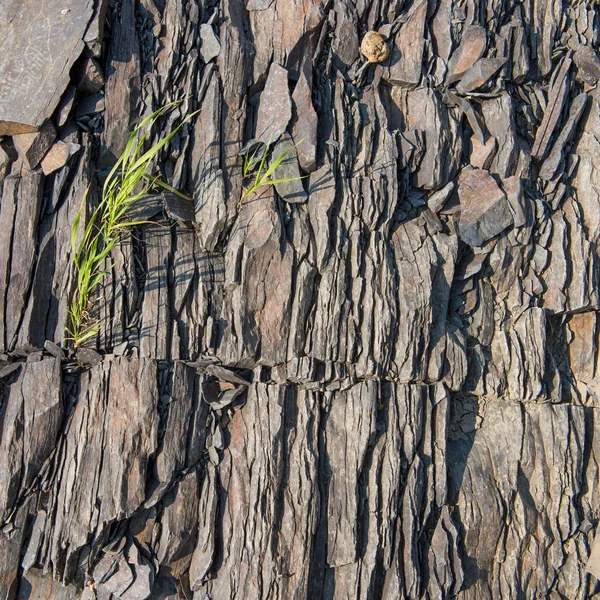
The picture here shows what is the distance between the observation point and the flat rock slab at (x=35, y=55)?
437 centimetres

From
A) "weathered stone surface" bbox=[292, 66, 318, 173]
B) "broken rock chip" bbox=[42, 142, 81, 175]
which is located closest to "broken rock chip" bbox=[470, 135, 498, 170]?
"weathered stone surface" bbox=[292, 66, 318, 173]

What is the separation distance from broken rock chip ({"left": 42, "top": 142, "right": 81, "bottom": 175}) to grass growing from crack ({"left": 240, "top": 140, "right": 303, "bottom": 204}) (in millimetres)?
1341

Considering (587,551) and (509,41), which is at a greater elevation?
(509,41)

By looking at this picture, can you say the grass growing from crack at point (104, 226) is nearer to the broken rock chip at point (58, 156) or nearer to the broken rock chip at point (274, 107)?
the broken rock chip at point (58, 156)

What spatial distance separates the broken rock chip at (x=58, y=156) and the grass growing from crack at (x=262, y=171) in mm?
1341

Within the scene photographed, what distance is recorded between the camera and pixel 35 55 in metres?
4.50

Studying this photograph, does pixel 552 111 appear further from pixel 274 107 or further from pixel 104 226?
pixel 104 226

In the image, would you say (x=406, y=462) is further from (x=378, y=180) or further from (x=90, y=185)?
(x=90, y=185)

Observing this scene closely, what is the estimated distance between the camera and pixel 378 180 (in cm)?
489

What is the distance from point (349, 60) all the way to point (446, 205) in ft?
5.41

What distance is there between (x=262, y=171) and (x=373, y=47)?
→ 170 cm

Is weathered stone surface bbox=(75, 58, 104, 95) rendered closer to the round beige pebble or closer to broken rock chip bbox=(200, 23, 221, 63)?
broken rock chip bbox=(200, 23, 221, 63)

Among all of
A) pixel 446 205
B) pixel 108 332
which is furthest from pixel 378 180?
pixel 108 332

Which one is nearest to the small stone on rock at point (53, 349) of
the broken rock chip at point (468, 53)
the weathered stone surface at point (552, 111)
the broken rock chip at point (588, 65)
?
the broken rock chip at point (468, 53)
